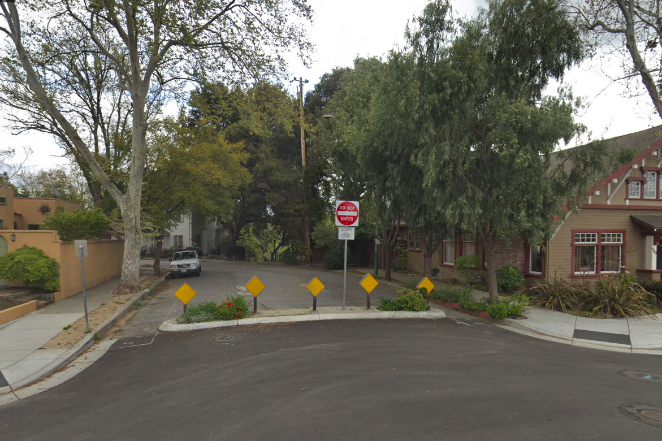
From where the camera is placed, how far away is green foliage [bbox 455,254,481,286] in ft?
57.6

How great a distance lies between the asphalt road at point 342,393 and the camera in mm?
4719

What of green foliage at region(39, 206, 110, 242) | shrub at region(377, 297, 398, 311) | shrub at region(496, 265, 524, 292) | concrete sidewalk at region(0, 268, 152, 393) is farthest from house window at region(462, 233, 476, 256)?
green foliage at region(39, 206, 110, 242)

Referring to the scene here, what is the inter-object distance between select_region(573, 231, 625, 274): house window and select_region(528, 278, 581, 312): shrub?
3026 mm

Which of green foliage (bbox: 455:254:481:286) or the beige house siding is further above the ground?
the beige house siding

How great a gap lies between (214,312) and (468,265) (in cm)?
1146

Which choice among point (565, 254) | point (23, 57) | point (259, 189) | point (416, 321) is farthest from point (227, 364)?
point (259, 189)

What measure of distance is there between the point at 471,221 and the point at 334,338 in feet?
16.7

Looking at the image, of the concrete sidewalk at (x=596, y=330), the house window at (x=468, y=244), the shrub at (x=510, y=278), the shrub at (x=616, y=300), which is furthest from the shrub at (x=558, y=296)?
the house window at (x=468, y=244)

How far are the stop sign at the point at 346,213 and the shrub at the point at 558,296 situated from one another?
702 centimetres

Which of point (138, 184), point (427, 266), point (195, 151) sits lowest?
point (427, 266)

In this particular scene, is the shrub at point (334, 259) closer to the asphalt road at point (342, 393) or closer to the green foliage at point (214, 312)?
the green foliage at point (214, 312)

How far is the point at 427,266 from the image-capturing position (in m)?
16.7

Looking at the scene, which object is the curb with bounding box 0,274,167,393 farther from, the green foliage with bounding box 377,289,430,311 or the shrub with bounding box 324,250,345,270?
the shrub with bounding box 324,250,345,270

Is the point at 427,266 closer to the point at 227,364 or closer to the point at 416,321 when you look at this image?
the point at 416,321
